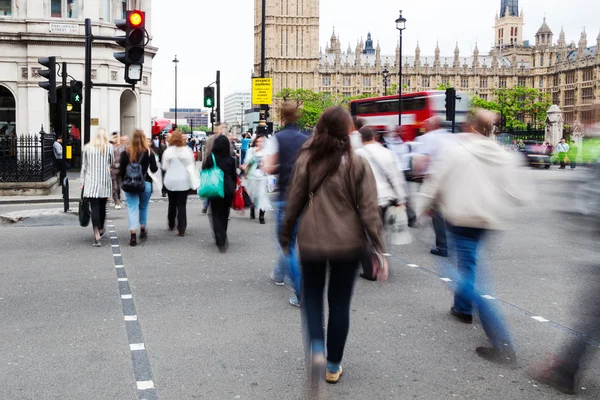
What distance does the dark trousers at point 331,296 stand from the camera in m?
4.52

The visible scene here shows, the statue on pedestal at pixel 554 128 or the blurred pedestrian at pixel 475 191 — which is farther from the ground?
the statue on pedestal at pixel 554 128

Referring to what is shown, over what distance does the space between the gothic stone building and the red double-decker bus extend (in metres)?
83.7

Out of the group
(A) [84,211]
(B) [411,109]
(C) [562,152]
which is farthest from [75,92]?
(C) [562,152]

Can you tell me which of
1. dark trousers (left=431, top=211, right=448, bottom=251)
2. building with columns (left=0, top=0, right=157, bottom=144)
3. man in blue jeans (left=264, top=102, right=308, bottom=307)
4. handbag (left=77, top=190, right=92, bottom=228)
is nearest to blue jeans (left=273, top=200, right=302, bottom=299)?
Result: man in blue jeans (left=264, top=102, right=308, bottom=307)

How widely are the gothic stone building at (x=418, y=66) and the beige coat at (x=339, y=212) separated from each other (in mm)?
124728

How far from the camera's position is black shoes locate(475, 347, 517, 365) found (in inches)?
210

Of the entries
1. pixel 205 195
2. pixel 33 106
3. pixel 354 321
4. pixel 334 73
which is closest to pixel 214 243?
pixel 205 195

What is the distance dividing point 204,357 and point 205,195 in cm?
501

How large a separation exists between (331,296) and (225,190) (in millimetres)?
5912

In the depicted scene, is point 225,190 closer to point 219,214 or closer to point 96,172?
point 219,214

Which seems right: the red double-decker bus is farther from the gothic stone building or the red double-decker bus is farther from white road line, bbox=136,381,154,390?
the gothic stone building

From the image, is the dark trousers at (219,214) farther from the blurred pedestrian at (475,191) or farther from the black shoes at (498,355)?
the black shoes at (498,355)

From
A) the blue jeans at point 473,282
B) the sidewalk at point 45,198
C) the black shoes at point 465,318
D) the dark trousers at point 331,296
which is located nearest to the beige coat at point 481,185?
the blue jeans at point 473,282

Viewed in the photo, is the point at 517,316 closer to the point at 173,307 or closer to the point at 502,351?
the point at 502,351
